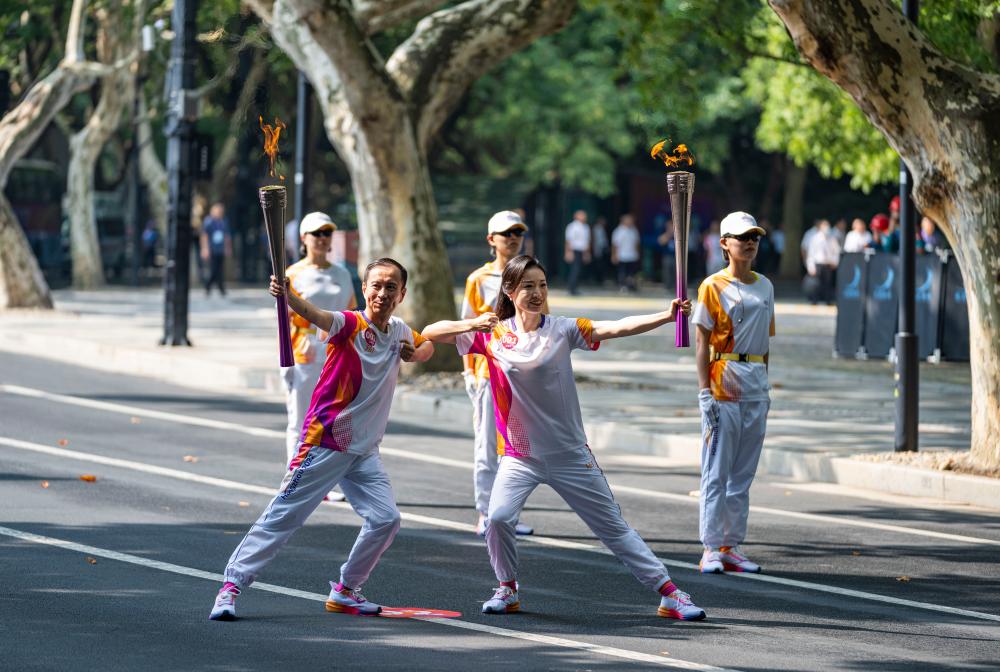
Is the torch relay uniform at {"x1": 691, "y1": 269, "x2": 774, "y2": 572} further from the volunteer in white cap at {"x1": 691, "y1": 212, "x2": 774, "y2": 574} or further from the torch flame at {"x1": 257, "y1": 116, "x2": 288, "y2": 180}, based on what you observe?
the torch flame at {"x1": 257, "y1": 116, "x2": 288, "y2": 180}

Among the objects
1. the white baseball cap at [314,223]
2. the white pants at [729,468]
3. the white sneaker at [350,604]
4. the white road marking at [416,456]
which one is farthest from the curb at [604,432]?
the white sneaker at [350,604]

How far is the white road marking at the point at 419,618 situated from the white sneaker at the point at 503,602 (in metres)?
0.19

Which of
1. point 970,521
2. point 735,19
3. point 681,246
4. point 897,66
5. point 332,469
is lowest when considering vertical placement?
point 970,521

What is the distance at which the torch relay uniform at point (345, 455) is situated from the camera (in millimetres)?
7652

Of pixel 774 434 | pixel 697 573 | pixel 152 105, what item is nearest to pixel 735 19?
pixel 774 434

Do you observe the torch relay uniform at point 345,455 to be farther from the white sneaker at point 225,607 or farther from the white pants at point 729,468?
the white pants at point 729,468

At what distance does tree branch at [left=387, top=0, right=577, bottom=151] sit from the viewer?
59.8 feet

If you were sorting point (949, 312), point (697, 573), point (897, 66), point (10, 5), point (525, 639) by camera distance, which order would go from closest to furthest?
point (525, 639) → point (697, 573) → point (897, 66) → point (949, 312) → point (10, 5)

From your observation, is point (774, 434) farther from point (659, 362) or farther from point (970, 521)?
point (659, 362)

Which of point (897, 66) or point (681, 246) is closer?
point (681, 246)

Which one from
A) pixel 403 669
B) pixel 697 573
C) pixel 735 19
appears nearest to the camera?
pixel 403 669

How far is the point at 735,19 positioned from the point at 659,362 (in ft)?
14.7

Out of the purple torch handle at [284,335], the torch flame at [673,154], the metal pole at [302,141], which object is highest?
the metal pole at [302,141]

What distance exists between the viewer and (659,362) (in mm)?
21156
